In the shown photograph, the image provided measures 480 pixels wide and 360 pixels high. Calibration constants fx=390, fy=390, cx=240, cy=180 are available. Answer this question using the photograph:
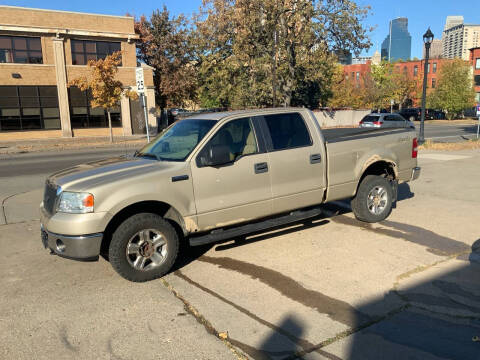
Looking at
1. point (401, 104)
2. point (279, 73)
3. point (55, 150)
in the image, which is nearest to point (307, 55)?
point (279, 73)

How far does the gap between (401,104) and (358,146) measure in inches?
2790

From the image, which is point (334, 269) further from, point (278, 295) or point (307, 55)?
point (307, 55)

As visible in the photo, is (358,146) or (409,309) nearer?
(409,309)

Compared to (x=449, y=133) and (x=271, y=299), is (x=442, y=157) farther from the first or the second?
(x=449, y=133)

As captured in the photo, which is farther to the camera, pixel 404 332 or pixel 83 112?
pixel 83 112

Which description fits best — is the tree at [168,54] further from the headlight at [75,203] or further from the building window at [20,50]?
the headlight at [75,203]

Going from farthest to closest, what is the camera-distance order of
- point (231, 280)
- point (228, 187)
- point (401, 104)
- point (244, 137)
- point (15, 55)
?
point (401, 104) → point (15, 55) → point (244, 137) → point (228, 187) → point (231, 280)

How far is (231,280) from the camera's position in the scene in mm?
4359

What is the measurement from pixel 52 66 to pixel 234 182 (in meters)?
27.4

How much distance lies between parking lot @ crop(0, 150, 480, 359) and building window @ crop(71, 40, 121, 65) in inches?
1003

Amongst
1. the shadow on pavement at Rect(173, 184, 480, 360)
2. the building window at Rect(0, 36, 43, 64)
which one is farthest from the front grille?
the building window at Rect(0, 36, 43, 64)

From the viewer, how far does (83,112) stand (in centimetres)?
2883

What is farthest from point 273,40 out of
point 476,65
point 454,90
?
point 476,65

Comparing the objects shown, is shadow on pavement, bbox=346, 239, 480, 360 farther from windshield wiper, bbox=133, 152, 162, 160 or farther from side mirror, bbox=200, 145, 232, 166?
windshield wiper, bbox=133, 152, 162, 160
